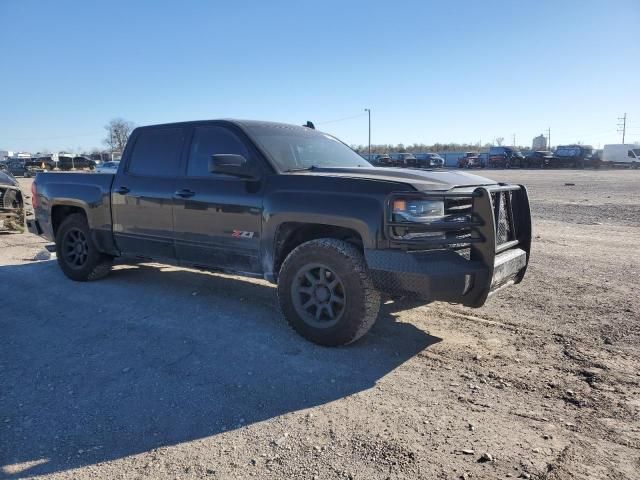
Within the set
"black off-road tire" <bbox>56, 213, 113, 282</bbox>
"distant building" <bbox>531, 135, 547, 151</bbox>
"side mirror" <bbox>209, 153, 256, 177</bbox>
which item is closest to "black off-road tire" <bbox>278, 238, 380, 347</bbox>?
"side mirror" <bbox>209, 153, 256, 177</bbox>

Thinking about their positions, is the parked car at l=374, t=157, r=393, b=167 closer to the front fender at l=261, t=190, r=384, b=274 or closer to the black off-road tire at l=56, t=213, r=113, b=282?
the front fender at l=261, t=190, r=384, b=274

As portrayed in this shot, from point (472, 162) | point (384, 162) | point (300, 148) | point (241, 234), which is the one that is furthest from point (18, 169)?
point (241, 234)

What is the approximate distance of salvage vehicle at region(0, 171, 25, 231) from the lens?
985 cm

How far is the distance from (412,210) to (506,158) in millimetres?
52585

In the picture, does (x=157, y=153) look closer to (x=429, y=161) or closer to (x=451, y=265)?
(x=451, y=265)

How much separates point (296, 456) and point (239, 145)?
9.94 ft

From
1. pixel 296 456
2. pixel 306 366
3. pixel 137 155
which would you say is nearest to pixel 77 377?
pixel 306 366

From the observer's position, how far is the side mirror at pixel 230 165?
14.1 ft

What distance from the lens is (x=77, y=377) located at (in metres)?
3.63

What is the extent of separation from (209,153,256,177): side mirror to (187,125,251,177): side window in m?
0.40

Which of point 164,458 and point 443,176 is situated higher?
point 443,176

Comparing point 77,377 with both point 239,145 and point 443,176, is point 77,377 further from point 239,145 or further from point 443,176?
point 443,176

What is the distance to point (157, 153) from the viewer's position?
550 cm

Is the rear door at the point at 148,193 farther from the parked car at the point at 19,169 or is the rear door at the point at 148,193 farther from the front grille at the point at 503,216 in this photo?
the parked car at the point at 19,169
